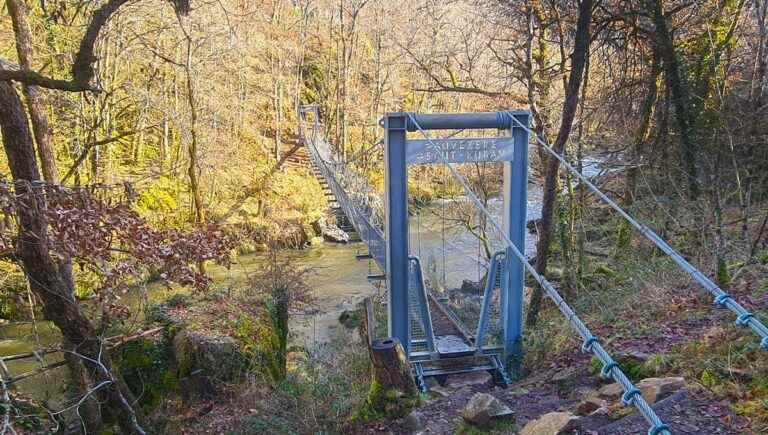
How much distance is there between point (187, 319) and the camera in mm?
4152

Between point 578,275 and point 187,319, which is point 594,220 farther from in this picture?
point 187,319

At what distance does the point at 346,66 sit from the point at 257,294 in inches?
317

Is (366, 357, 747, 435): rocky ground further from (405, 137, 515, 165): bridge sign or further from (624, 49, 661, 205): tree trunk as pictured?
(624, 49, 661, 205): tree trunk

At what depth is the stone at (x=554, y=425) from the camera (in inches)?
62.4

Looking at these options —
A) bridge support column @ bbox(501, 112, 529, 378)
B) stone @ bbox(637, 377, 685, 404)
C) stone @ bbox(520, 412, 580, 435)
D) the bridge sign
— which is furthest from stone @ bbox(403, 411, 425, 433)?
the bridge sign

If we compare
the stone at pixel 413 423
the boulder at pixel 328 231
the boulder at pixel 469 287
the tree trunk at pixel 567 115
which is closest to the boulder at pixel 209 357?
the stone at pixel 413 423

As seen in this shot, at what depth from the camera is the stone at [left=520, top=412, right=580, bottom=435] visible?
5.20 ft

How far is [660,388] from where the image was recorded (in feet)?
5.74

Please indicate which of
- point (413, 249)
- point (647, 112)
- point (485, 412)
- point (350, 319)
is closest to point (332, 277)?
point (413, 249)

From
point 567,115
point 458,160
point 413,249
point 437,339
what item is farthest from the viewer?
point 413,249

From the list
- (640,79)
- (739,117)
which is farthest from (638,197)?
(739,117)

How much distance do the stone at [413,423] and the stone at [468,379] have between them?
3.12 ft

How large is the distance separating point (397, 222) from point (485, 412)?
147 centimetres

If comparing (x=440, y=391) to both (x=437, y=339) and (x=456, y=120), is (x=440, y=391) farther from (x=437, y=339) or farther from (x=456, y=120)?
(x=456, y=120)
